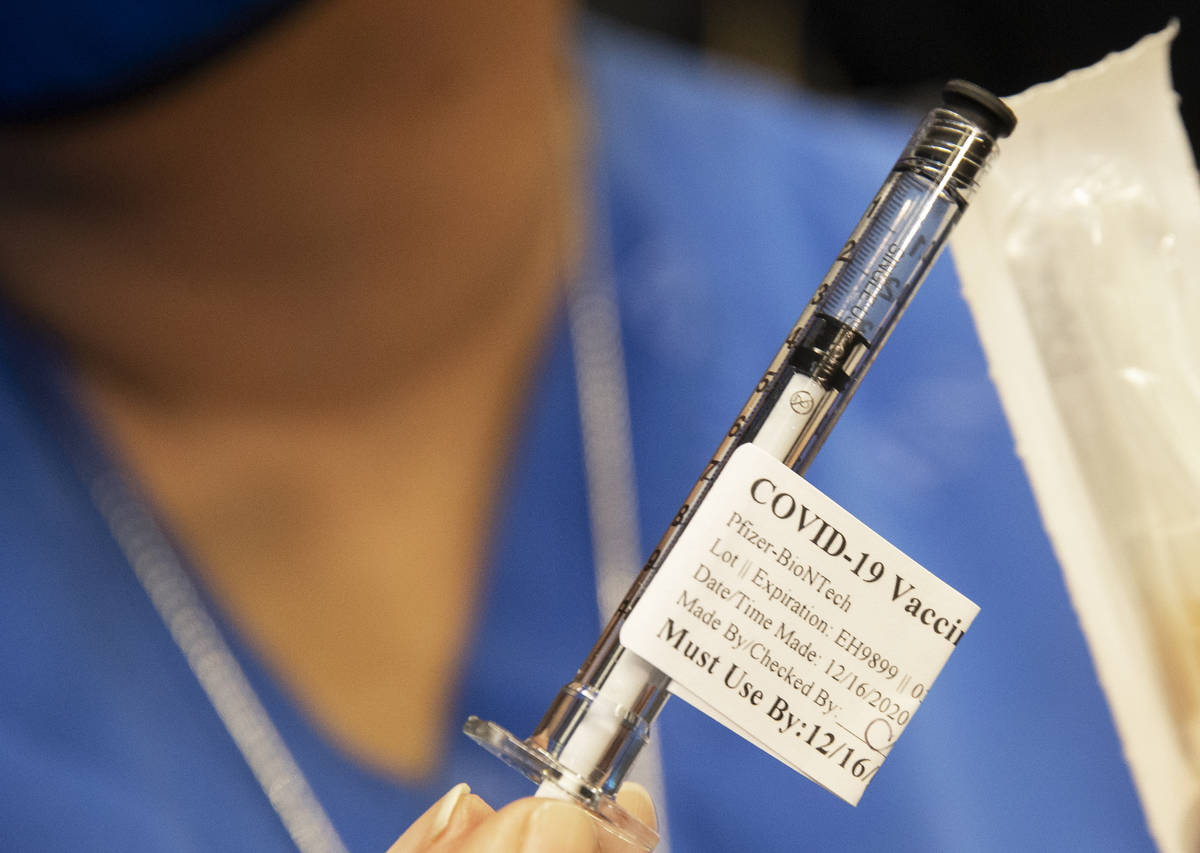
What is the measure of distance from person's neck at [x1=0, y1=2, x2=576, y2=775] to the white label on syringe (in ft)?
0.73

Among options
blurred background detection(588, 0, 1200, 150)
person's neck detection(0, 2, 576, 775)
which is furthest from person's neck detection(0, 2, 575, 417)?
blurred background detection(588, 0, 1200, 150)

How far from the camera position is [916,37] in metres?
0.85

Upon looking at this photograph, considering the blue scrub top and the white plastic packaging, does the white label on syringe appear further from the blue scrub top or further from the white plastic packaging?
the blue scrub top

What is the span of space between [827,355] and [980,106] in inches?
2.8

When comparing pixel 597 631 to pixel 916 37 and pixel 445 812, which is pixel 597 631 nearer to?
pixel 445 812

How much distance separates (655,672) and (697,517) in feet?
0.13

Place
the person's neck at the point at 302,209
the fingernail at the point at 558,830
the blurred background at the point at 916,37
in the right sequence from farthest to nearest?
the blurred background at the point at 916,37, the person's neck at the point at 302,209, the fingernail at the point at 558,830

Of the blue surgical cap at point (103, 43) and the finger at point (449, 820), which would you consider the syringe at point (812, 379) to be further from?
the blue surgical cap at point (103, 43)

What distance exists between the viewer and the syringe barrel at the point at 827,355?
219 millimetres

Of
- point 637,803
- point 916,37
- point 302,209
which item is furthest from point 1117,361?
point 916,37

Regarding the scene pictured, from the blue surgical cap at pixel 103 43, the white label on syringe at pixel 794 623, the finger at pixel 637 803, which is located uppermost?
the blue surgical cap at pixel 103 43

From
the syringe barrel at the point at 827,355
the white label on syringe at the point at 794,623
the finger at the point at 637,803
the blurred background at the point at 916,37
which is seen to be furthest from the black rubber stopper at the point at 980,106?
the blurred background at the point at 916,37

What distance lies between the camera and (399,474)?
1.46 feet

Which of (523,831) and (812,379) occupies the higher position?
(812,379)
